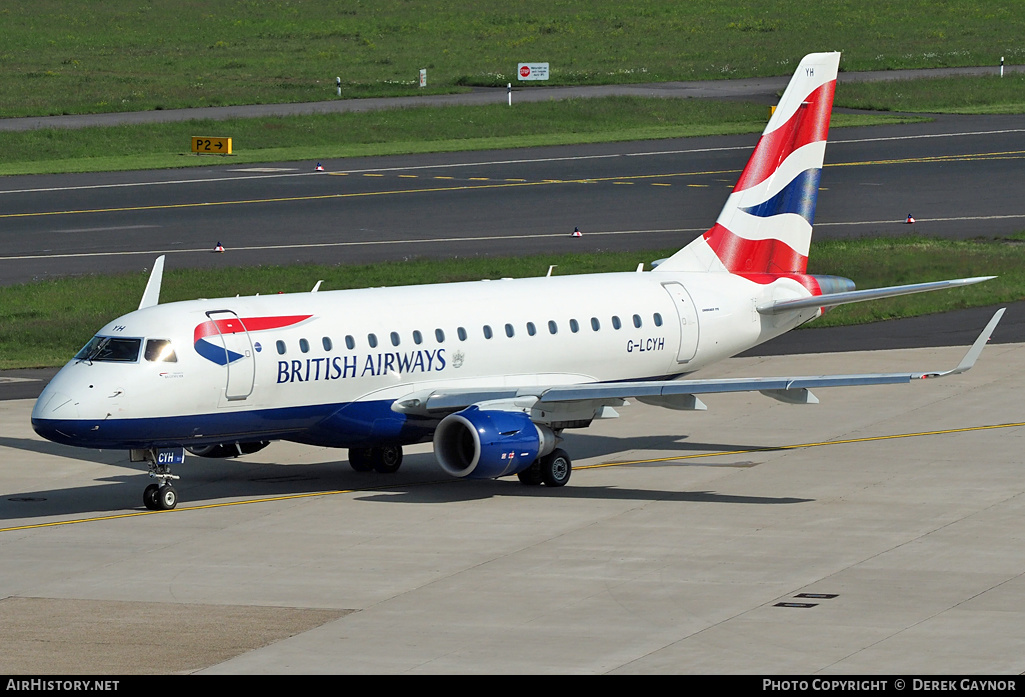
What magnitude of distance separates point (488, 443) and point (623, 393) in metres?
3.09

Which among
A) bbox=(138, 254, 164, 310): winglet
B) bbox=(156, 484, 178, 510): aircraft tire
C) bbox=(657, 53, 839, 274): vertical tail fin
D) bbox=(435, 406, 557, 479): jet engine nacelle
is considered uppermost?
bbox=(657, 53, 839, 274): vertical tail fin

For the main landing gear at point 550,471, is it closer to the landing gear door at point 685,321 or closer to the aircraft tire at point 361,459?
the aircraft tire at point 361,459

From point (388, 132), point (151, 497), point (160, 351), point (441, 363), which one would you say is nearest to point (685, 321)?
point (441, 363)

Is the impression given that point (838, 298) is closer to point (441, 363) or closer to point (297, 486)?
point (441, 363)

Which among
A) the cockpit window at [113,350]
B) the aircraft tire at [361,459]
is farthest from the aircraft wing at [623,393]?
the cockpit window at [113,350]

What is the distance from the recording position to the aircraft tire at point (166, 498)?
3459 cm

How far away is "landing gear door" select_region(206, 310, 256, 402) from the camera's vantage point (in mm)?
34000

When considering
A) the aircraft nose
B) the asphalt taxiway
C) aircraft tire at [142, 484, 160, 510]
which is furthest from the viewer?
aircraft tire at [142, 484, 160, 510]

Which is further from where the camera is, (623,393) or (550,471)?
(550,471)

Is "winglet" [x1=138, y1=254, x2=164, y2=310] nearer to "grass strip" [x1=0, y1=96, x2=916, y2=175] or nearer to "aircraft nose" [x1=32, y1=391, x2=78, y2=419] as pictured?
"aircraft nose" [x1=32, y1=391, x2=78, y2=419]

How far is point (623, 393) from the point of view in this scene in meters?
35.1

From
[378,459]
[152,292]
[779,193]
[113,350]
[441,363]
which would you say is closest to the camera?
[113,350]

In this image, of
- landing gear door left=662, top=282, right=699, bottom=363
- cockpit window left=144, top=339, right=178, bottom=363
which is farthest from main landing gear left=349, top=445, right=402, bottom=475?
landing gear door left=662, top=282, right=699, bottom=363

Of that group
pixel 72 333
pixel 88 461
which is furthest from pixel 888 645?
pixel 72 333
